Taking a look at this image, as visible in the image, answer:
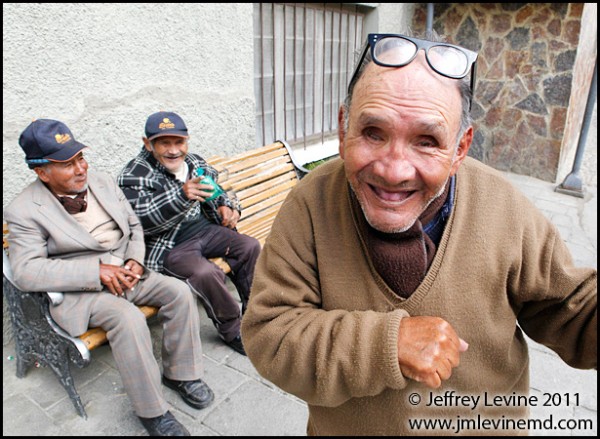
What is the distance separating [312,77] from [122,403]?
4183mm

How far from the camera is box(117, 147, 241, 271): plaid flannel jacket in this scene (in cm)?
286

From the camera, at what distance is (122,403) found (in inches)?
101

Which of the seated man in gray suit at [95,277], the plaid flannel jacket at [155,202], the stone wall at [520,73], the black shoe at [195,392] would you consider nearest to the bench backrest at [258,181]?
the plaid flannel jacket at [155,202]

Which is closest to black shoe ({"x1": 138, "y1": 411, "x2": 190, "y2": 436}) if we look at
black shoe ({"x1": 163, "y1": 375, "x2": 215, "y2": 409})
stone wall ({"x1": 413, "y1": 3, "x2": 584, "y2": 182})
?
black shoe ({"x1": 163, "y1": 375, "x2": 215, "y2": 409})

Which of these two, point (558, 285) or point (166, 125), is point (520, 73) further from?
point (558, 285)

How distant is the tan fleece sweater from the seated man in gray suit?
141 centimetres

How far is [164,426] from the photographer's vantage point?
233 centimetres

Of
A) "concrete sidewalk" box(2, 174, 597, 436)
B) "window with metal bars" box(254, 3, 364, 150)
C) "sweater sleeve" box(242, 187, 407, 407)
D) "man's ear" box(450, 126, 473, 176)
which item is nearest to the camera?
"sweater sleeve" box(242, 187, 407, 407)

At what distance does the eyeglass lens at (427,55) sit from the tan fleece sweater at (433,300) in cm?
32

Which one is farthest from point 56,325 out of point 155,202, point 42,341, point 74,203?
point 155,202

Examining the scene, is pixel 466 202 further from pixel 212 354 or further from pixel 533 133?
pixel 533 133

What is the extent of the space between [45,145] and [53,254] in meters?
0.59

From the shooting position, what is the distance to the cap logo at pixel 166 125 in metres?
2.90

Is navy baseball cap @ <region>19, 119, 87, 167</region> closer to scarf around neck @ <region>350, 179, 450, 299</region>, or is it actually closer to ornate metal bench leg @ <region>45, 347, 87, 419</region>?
ornate metal bench leg @ <region>45, 347, 87, 419</region>
